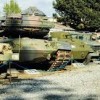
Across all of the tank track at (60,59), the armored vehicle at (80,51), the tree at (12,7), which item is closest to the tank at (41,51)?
the tank track at (60,59)

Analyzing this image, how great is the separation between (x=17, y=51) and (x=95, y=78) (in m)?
4.09

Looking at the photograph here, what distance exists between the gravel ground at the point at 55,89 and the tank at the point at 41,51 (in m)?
3.07

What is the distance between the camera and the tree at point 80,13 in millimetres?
51188

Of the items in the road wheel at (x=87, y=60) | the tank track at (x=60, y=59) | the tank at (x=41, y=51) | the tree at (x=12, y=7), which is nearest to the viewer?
the tank at (x=41, y=51)

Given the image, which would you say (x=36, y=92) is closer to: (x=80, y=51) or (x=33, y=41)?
(x=33, y=41)

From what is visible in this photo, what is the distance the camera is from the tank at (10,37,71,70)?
720 inches

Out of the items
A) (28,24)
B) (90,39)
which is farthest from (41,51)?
(90,39)

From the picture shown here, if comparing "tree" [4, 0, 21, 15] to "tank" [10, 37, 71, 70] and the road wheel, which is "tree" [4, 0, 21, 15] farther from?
"tank" [10, 37, 71, 70]

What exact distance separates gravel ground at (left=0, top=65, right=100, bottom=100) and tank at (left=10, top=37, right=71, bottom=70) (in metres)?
3.07

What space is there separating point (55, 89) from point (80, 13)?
131ft

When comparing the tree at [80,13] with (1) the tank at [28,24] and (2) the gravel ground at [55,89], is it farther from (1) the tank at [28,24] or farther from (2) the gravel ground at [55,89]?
(2) the gravel ground at [55,89]

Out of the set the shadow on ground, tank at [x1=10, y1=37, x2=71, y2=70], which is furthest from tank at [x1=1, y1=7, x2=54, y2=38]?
the shadow on ground

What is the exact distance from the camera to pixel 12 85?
13.8 metres

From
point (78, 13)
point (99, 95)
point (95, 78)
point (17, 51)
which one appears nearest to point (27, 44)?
point (17, 51)
